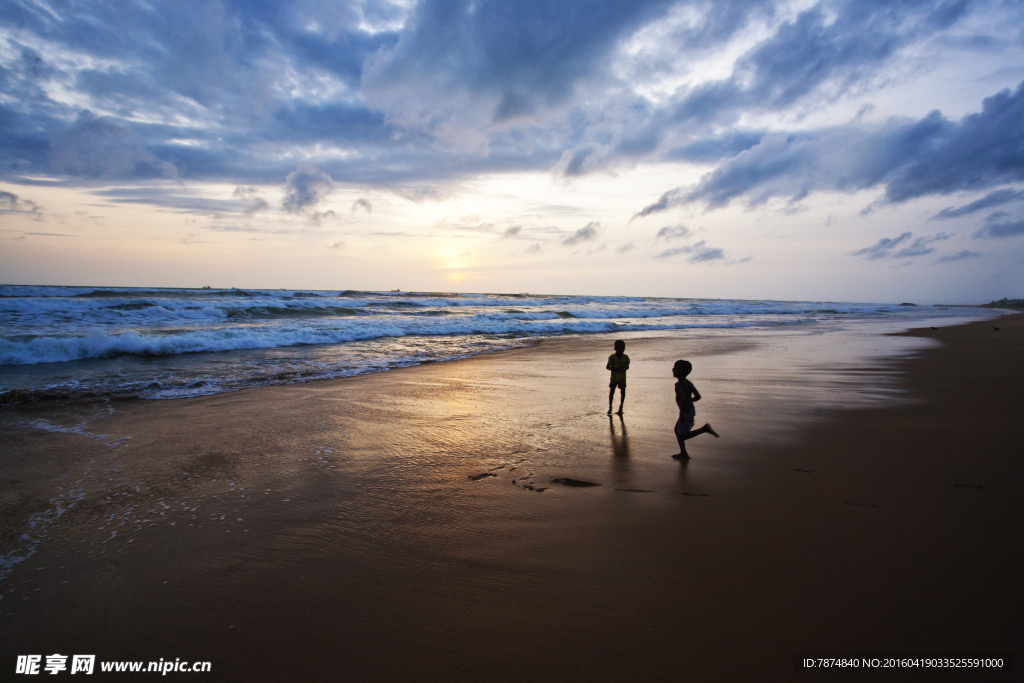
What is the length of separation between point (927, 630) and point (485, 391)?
667 centimetres

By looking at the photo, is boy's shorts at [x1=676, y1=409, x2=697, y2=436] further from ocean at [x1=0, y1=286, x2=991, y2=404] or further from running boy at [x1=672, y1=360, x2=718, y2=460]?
ocean at [x1=0, y1=286, x2=991, y2=404]

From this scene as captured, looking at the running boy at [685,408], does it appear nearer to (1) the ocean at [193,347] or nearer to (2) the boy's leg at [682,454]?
(2) the boy's leg at [682,454]

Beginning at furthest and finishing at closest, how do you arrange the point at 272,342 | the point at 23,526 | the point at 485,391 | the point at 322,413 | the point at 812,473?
the point at 272,342
the point at 485,391
the point at 322,413
the point at 812,473
the point at 23,526

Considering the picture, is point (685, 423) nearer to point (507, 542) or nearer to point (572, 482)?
point (572, 482)

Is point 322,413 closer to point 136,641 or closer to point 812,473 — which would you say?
point 136,641

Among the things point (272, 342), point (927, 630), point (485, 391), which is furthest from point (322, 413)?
point (272, 342)

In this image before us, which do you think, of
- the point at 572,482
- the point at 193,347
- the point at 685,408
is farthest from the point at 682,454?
the point at 193,347

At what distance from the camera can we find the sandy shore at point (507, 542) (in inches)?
87.8

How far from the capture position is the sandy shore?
2230mm

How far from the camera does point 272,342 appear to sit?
15.1 meters

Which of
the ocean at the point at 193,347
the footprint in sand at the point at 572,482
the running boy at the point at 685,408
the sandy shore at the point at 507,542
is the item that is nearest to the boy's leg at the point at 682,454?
the running boy at the point at 685,408

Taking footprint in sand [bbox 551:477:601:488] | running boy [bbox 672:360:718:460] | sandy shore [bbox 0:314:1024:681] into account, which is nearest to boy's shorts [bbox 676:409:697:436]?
running boy [bbox 672:360:718:460]

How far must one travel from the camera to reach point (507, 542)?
313 cm

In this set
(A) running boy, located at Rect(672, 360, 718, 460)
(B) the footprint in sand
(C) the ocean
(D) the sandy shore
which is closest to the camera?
(D) the sandy shore
